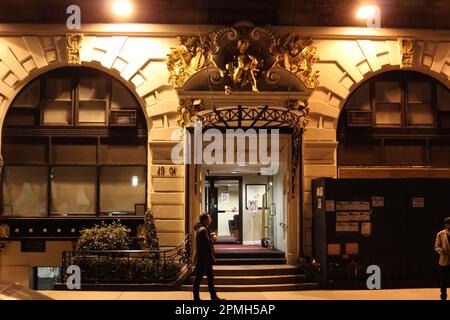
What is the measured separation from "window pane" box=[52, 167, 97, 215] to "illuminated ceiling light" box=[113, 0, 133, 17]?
4.51m

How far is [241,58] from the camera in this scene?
1605 cm

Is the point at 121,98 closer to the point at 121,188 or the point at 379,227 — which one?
the point at 121,188

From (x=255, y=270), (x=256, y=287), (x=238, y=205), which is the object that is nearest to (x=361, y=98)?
(x=238, y=205)

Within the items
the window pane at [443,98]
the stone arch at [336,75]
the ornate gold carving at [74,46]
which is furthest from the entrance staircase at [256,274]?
the ornate gold carving at [74,46]

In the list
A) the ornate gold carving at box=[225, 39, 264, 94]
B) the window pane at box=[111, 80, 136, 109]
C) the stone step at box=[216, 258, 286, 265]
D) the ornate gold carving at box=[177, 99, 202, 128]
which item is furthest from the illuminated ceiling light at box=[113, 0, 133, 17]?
the stone step at box=[216, 258, 286, 265]

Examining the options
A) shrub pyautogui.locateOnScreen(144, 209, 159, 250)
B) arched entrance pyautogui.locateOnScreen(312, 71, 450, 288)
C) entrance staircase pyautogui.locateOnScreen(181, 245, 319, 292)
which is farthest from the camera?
shrub pyautogui.locateOnScreen(144, 209, 159, 250)

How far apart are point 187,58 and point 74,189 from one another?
4.97m

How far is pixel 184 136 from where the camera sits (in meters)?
16.2

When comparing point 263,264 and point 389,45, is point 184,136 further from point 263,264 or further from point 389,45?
point 389,45

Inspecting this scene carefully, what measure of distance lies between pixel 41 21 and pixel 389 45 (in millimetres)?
10051

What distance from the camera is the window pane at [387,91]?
17.3m

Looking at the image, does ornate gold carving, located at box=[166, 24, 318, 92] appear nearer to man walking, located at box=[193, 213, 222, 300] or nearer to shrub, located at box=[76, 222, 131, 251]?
shrub, located at box=[76, 222, 131, 251]

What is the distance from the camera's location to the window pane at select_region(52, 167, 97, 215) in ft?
54.6
